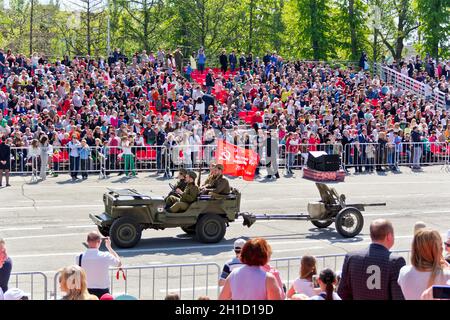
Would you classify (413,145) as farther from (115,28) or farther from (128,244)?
(115,28)

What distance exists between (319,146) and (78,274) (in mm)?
23490

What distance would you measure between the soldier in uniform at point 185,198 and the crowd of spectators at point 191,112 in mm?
8740

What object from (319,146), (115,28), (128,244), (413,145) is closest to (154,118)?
(319,146)

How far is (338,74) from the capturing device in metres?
43.5

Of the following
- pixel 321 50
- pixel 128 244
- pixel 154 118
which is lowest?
pixel 128 244

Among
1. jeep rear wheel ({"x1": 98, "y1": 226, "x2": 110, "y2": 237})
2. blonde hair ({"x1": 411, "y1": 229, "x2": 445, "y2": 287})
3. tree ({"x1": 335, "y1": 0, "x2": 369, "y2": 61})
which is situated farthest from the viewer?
tree ({"x1": 335, "y1": 0, "x2": 369, "y2": 61})

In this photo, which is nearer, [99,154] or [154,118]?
[99,154]

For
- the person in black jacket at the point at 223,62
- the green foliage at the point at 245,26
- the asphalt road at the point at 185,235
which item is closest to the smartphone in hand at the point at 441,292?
the asphalt road at the point at 185,235

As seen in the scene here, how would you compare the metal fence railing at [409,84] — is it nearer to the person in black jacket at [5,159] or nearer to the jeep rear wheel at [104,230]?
the person in black jacket at [5,159]

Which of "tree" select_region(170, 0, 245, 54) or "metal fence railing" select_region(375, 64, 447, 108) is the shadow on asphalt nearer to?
"metal fence railing" select_region(375, 64, 447, 108)

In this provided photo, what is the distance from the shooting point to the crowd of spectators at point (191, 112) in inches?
1137

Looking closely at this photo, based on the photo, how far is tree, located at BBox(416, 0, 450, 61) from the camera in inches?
2293

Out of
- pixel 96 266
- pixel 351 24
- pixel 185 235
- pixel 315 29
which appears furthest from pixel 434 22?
pixel 96 266

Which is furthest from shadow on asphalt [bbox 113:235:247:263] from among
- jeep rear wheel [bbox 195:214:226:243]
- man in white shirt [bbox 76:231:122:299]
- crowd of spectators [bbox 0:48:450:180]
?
crowd of spectators [bbox 0:48:450:180]
